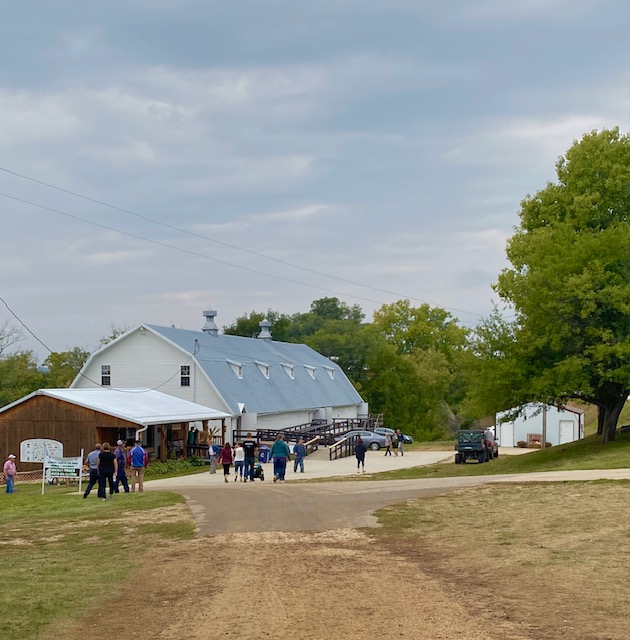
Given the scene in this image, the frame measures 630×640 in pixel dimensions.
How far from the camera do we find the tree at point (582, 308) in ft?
125

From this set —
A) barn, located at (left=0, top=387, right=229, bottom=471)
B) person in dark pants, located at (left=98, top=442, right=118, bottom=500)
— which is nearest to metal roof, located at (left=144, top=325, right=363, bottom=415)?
barn, located at (left=0, top=387, right=229, bottom=471)

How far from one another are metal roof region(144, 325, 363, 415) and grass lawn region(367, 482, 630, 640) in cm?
3595

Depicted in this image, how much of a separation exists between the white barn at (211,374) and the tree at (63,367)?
22.4m

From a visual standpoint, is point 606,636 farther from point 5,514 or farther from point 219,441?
point 219,441

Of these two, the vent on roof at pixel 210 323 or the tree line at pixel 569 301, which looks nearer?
the tree line at pixel 569 301

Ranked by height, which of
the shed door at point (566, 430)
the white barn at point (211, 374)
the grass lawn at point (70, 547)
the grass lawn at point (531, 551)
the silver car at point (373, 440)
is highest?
the white barn at point (211, 374)

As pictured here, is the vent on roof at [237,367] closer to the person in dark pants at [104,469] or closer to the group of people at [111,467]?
the group of people at [111,467]

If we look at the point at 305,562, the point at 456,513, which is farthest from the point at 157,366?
the point at 305,562

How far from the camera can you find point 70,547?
1686 cm

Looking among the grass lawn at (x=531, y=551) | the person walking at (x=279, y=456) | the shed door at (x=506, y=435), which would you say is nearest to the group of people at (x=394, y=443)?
the shed door at (x=506, y=435)

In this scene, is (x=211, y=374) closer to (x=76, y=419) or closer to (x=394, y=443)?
(x=394, y=443)

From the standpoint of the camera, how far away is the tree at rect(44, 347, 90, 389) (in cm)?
8669

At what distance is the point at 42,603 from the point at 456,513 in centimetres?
1058

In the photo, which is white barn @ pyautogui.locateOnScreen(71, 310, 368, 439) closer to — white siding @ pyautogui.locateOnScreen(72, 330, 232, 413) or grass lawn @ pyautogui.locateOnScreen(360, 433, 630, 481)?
white siding @ pyautogui.locateOnScreen(72, 330, 232, 413)
